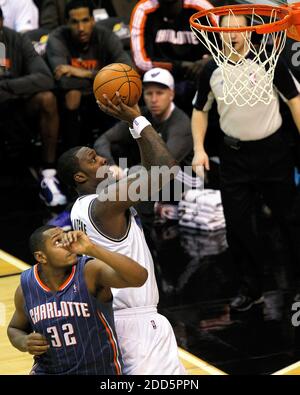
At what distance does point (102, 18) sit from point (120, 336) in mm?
5945

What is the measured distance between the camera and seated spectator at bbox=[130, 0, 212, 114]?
30.2 ft

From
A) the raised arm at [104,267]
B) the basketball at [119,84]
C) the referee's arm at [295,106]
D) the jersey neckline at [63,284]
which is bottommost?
the jersey neckline at [63,284]

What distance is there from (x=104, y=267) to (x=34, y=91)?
16.5 feet

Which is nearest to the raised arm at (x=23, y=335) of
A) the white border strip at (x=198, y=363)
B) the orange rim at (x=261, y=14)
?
the white border strip at (x=198, y=363)

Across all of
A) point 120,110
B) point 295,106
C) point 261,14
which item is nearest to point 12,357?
point 120,110

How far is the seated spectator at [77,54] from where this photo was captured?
9.29 meters

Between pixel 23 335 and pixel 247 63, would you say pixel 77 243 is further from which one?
pixel 247 63

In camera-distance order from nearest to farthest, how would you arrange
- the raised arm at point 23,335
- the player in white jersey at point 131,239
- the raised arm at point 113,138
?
the raised arm at point 23,335 < the player in white jersey at point 131,239 < the raised arm at point 113,138

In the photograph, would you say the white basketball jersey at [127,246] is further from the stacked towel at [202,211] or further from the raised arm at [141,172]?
the stacked towel at [202,211]

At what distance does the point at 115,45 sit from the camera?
9.38 meters

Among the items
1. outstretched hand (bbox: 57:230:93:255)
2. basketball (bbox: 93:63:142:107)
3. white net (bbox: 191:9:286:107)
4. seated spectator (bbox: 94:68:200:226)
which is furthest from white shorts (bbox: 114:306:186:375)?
seated spectator (bbox: 94:68:200:226)

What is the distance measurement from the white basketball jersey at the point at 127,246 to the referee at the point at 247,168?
2065 millimetres
